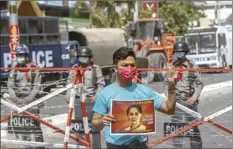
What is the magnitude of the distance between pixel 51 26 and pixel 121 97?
1674 cm

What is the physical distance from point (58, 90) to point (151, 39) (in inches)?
775

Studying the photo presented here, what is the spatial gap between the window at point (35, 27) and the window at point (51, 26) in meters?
0.42

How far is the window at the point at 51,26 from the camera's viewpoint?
67.5 feet

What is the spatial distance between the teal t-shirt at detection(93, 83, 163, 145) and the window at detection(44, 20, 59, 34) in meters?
16.2

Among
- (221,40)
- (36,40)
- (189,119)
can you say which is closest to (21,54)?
(189,119)

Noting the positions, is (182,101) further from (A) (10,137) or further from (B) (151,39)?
(B) (151,39)

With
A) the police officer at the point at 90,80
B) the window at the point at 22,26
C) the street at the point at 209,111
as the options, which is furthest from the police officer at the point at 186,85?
the window at the point at 22,26

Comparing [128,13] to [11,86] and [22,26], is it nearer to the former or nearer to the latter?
[22,26]

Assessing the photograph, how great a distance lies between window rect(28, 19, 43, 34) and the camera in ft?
63.9

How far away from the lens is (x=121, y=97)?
4.47m

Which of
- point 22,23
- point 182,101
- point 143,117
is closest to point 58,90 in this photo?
point 182,101

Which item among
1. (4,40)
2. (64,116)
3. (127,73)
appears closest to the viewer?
(127,73)

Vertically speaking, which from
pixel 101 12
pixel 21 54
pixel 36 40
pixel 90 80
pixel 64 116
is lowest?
pixel 64 116

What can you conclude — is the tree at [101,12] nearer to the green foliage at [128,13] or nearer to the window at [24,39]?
the green foliage at [128,13]
